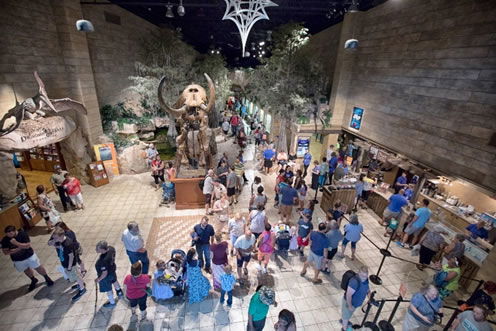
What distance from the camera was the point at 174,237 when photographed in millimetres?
6926

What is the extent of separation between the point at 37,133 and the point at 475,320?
1049 centimetres

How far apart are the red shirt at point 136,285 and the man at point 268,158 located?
781 cm

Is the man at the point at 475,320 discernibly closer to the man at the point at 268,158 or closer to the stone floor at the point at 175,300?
the stone floor at the point at 175,300

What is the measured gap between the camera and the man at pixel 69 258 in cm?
454

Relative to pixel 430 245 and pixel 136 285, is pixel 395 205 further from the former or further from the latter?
pixel 136 285

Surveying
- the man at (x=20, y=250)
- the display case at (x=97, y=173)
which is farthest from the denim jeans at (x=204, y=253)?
the display case at (x=97, y=173)

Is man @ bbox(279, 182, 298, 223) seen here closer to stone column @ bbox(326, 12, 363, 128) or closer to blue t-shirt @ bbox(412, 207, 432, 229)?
blue t-shirt @ bbox(412, 207, 432, 229)

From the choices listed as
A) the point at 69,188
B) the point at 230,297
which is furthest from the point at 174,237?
the point at 69,188

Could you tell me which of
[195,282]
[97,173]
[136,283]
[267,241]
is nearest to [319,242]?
[267,241]

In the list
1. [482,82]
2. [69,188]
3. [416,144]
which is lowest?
[69,188]

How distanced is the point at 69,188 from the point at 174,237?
3897 mm

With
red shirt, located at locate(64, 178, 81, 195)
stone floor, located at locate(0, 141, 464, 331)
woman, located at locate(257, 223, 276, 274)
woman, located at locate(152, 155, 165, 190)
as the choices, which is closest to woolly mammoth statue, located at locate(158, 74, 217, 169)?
woman, located at locate(152, 155, 165, 190)

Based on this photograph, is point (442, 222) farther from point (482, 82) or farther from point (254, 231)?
point (254, 231)

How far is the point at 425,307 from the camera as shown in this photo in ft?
12.3
